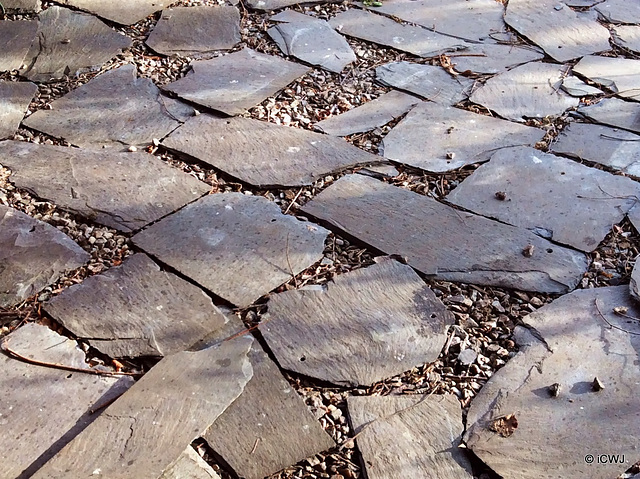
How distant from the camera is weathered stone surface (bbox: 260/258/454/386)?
7.16 ft

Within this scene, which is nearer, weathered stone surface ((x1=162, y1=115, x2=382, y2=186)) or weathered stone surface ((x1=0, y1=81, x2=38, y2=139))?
weathered stone surface ((x1=162, y1=115, x2=382, y2=186))

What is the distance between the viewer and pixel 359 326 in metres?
2.31

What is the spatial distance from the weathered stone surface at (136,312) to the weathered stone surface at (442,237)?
0.66 metres

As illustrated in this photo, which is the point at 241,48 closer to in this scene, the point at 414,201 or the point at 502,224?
the point at 414,201

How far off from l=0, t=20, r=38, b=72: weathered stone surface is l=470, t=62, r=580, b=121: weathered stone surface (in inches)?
94.7

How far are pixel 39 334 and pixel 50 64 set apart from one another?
1975 mm

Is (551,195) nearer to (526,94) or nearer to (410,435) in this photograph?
(526,94)

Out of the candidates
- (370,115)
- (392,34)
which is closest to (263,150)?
(370,115)

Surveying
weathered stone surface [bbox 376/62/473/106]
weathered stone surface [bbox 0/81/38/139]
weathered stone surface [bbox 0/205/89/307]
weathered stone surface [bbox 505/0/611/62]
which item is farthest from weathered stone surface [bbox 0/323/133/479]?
weathered stone surface [bbox 505/0/611/62]

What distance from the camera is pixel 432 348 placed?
7.39 feet

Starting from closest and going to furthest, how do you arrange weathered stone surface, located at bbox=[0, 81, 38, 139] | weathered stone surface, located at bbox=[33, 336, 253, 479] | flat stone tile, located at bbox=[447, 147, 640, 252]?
weathered stone surface, located at bbox=[33, 336, 253, 479], flat stone tile, located at bbox=[447, 147, 640, 252], weathered stone surface, located at bbox=[0, 81, 38, 139]

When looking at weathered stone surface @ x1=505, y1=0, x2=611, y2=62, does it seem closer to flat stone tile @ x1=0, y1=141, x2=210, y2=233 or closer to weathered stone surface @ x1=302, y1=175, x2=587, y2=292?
weathered stone surface @ x1=302, y1=175, x2=587, y2=292

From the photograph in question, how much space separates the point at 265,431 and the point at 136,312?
0.65 meters

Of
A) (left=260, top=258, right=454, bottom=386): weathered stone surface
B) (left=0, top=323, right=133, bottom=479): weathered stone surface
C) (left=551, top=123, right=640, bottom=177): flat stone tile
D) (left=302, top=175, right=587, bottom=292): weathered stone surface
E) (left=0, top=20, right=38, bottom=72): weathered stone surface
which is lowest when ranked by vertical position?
(left=0, top=323, right=133, bottom=479): weathered stone surface
